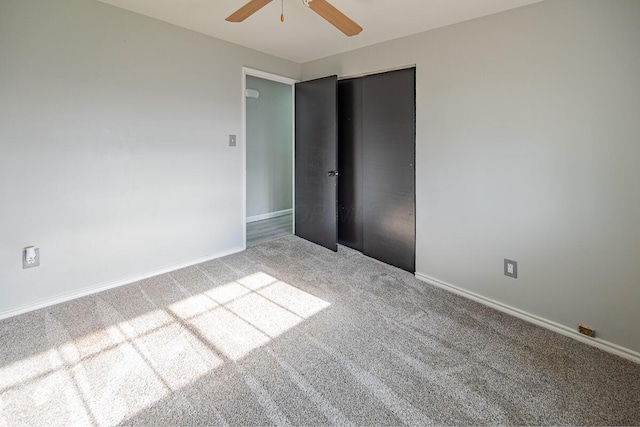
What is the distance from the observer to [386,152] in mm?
3199

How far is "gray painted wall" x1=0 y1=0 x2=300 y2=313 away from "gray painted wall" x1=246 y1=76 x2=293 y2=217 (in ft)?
5.15

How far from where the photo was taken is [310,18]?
2580mm

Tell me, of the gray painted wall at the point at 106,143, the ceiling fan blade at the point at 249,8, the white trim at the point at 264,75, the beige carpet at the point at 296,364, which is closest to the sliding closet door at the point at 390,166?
the beige carpet at the point at 296,364

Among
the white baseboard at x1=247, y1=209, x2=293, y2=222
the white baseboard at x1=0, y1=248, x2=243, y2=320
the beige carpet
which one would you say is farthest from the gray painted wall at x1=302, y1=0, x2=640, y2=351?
the white baseboard at x1=247, y1=209, x2=293, y2=222

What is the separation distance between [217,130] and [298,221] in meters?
1.61

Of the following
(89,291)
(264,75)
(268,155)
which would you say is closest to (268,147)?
(268,155)

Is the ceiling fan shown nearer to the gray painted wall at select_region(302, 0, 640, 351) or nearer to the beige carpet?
the gray painted wall at select_region(302, 0, 640, 351)

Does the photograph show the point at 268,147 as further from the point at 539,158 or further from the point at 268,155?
the point at 539,158

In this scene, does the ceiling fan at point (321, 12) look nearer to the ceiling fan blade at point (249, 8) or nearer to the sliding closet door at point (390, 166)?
the ceiling fan blade at point (249, 8)

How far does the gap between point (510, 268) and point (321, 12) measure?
7.41 ft

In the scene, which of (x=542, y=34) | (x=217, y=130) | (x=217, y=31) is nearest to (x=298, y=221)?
(x=217, y=130)

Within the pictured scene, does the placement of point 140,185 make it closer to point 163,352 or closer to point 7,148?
point 7,148

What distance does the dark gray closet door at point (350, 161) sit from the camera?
347cm

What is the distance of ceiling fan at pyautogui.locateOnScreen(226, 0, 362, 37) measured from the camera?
180cm
